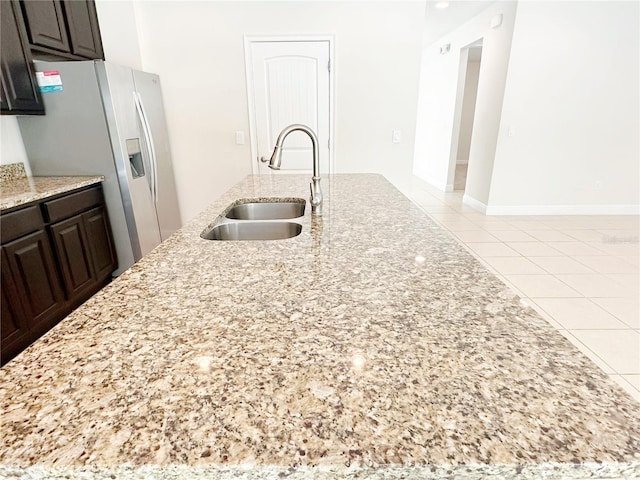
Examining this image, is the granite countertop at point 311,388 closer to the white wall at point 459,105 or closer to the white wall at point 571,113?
the white wall at point 571,113

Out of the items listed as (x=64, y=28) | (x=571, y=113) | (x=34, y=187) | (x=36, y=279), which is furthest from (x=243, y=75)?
(x=571, y=113)

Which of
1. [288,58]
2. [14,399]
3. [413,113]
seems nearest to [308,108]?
[288,58]

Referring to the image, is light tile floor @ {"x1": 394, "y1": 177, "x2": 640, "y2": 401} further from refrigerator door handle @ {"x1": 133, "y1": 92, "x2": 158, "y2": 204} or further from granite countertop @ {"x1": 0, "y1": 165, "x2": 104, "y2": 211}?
granite countertop @ {"x1": 0, "y1": 165, "x2": 104, "y2": 211}

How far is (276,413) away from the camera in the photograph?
0.47m

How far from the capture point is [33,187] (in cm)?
219

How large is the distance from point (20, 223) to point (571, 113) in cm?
543

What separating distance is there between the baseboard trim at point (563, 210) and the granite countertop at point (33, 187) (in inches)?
176

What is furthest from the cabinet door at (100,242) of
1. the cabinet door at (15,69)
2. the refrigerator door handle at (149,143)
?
the cabinet door at (15,69)

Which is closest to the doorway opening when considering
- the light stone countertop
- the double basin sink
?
the double basin sink

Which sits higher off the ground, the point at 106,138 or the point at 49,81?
the point at 49,81

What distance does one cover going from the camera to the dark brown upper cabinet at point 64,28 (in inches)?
87.6

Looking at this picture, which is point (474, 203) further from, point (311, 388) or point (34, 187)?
point (311, 388)

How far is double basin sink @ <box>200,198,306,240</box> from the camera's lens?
4.75 feet

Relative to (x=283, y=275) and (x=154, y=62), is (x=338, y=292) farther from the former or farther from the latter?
(x=154, y=62)
